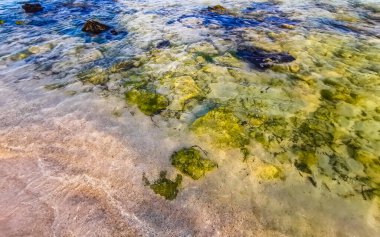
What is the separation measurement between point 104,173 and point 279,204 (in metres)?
2.46

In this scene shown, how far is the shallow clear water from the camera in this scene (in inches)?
139

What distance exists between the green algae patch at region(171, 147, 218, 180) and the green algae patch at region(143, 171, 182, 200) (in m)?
0.18

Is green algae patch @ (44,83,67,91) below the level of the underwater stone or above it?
below

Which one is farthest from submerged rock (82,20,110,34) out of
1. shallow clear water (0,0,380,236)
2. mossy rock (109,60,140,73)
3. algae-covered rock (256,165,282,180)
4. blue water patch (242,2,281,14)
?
algae-covered rock (256,165,282,180)

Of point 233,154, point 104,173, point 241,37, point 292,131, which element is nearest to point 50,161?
point 104,173

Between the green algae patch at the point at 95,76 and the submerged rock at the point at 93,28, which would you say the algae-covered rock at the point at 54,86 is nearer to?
the green algae patch at the point at 95,76

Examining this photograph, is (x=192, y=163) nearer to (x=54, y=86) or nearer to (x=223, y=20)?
(x=54, y=86)

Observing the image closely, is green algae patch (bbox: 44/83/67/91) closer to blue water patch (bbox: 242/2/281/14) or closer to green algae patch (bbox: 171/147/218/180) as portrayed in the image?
green algae patch (bbox: 171/147/218/180)

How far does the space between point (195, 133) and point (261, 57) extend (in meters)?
3.82

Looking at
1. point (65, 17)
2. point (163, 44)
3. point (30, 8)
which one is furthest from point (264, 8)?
point (30, 8)

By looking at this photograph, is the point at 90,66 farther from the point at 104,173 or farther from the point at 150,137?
the point at 104,173

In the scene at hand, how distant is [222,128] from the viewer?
500 centimetres

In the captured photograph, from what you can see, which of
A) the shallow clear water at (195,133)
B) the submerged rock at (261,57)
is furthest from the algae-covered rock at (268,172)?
the submerged rock at (261,57)

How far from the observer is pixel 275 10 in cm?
1253
